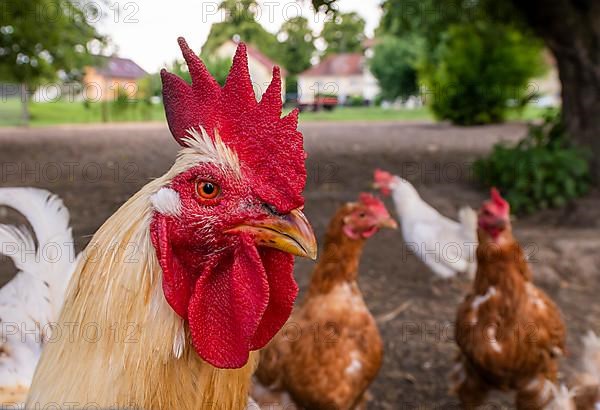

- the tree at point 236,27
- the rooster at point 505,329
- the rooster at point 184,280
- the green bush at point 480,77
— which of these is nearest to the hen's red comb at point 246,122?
the rooster at point 184,280

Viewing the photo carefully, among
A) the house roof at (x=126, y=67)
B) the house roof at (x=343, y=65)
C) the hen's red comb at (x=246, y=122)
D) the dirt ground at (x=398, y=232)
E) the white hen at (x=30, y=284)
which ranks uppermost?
the house roof at (x=343, y=65)

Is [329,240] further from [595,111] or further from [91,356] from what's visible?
[595,111]

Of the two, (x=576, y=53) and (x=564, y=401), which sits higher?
(x=576, y=53)

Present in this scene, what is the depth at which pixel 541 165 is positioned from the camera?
7.46 m

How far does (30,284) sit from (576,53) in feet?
24.5

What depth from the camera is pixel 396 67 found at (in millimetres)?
35219

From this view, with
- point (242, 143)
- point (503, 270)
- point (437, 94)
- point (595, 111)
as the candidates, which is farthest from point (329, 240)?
point (437, 94)

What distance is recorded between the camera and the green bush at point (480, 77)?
19.2 metres

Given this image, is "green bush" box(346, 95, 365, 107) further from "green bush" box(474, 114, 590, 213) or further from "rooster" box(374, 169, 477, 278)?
"rooster" box(374, 169, 477, 278)

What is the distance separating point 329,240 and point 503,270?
1.09 meters

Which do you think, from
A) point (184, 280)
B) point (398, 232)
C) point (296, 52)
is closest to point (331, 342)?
point (184, 280)

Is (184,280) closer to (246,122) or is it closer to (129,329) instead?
(129,329)

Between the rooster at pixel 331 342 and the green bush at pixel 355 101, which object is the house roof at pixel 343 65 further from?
the rooster at pixel 331 342

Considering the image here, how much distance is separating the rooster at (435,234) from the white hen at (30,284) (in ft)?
12.2
